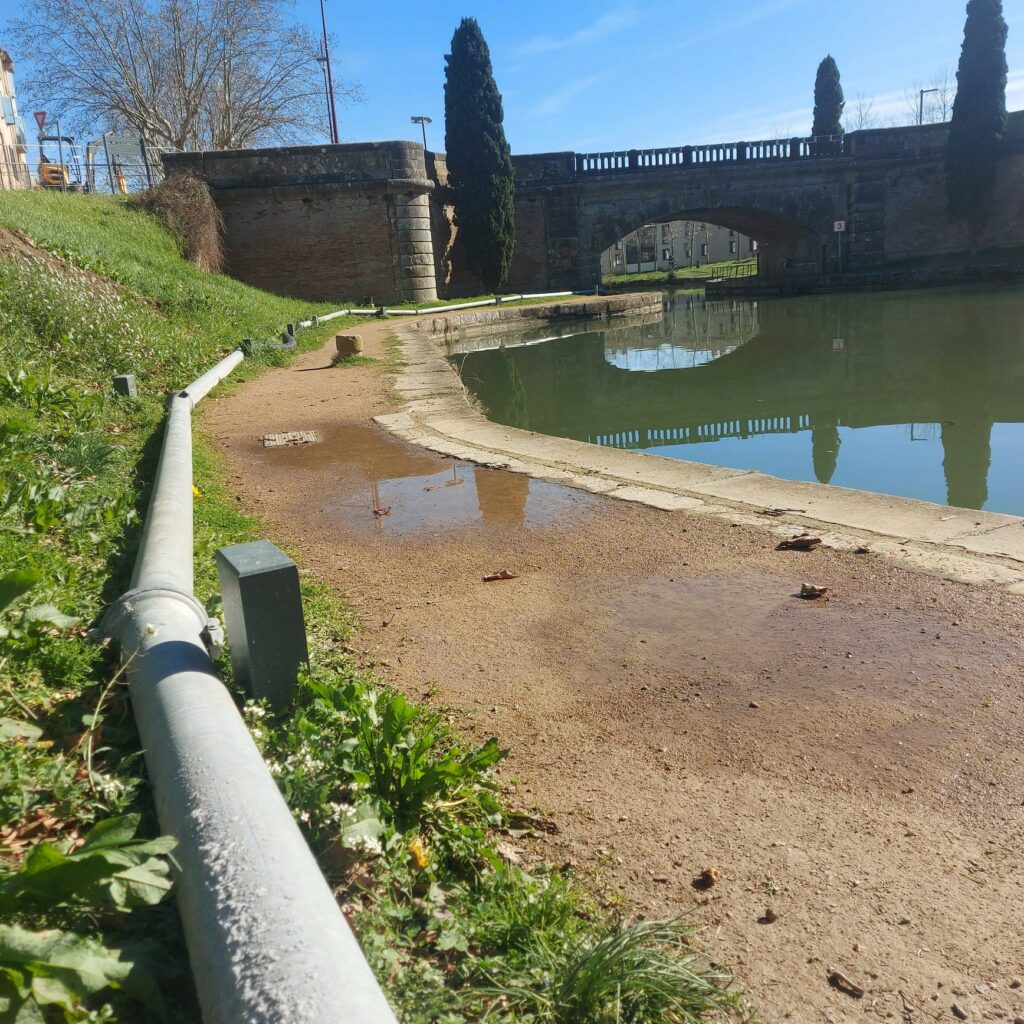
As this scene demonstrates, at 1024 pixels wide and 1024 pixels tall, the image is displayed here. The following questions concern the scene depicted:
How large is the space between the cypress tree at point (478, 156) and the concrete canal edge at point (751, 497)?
21745 millimetres

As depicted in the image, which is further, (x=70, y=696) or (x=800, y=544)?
(x=800, y=544)

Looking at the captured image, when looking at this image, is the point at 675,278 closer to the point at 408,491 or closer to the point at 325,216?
the point at 325,216

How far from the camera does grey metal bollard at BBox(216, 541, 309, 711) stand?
2.69 meters

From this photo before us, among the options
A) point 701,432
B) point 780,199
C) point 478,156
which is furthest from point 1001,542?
point 780,199

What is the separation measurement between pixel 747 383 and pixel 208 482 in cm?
851

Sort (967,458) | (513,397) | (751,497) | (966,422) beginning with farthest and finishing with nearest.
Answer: (513,397) → (966,422) → (967,458) → (751,497)

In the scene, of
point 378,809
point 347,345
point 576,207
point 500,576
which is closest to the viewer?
point 378,809

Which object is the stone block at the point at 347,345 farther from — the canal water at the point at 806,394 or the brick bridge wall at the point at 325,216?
the brick bridge wall at the point at 325,216

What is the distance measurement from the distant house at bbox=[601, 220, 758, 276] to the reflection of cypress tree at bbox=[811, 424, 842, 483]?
68.3 metres

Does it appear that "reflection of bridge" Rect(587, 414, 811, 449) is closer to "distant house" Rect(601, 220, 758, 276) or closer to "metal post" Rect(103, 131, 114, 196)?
"metal post" Rect(103, 131, 114, 196)

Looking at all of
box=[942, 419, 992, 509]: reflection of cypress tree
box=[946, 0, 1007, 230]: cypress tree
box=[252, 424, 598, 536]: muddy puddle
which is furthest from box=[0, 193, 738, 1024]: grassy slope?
box=[946, 0, 1007, 230]: cypress tree

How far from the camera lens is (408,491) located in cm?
638

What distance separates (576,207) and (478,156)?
4.86 metres

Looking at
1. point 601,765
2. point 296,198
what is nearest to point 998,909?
point 601,765
